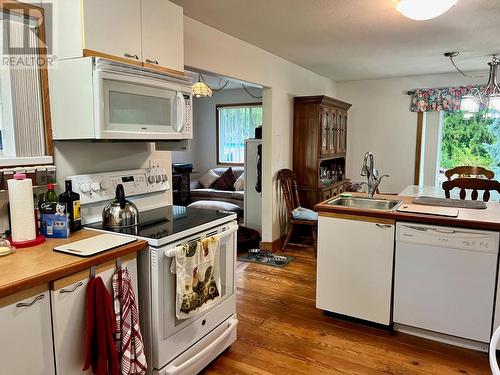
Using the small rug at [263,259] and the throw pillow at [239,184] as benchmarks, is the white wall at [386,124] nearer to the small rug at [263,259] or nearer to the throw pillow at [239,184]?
the throw pillow at [239,184]

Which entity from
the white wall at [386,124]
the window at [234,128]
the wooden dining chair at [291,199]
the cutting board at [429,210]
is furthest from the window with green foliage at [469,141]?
the cutting board at [429,210]

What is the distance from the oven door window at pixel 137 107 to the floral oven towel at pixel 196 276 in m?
0.70

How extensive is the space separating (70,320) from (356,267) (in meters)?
1.85

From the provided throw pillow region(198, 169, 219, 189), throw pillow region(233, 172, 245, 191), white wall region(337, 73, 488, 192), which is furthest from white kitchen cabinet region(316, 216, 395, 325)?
throw pillow region(198, 169, 219, 189)

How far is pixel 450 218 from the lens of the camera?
2.29 m

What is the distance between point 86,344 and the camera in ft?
4.85

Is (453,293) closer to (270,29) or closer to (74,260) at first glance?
(74,260)

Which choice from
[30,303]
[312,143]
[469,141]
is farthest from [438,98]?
[30,303]

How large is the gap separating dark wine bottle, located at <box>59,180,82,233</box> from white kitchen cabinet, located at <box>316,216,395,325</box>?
1.62 m

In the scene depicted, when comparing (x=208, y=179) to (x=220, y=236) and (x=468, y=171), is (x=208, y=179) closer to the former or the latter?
(x=468, y=171)

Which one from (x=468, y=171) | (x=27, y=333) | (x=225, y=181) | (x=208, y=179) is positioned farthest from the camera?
(x=208, y=179)

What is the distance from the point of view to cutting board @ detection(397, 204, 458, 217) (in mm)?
2395

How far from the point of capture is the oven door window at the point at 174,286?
1.80 metres

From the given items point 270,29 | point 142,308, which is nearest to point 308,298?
point 142,308
